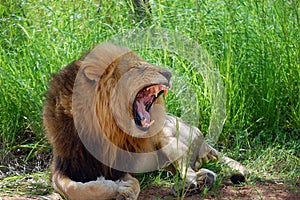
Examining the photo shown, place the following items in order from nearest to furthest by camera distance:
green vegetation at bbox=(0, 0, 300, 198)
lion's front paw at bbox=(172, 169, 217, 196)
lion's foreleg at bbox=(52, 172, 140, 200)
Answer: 1. lion's foreleg at bbox=(52, 172, 140, 200)
2. lion's front paw at bbox=(172, 169, 217, 196)
3. green vegetation at bbox=(0, 0, 300, 198)

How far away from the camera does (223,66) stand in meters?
4.81

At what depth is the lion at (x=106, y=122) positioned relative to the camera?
343 cm

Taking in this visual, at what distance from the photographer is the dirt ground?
3.69 meters

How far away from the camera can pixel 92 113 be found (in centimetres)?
344

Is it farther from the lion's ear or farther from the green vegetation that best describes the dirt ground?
the lion's ear

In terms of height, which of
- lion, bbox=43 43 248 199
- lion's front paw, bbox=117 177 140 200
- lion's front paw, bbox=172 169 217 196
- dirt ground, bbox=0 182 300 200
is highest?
→ lion, bbox=43 43 248 199

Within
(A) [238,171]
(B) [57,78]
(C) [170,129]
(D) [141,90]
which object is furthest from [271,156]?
(B) [57,78]

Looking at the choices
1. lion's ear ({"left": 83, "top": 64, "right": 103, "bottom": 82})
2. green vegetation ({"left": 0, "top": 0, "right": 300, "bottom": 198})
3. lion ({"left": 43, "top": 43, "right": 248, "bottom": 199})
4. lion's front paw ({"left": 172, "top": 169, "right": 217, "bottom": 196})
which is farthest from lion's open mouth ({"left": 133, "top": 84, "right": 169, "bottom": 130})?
green vegetation ({"left": 0, "top": 0, "right": 300, "bottom": 198})

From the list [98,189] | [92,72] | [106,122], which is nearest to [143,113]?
[106,122]

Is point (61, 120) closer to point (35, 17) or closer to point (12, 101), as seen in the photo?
point (12, 101)

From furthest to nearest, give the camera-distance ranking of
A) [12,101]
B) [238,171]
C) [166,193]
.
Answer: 1. [12,101]
2. [238,171]
3. [166,193]

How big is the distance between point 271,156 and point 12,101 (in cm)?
186

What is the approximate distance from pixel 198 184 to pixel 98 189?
662mm

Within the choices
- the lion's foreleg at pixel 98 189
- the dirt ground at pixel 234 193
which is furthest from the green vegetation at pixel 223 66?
the lion's foreleg at pixel 98 189
